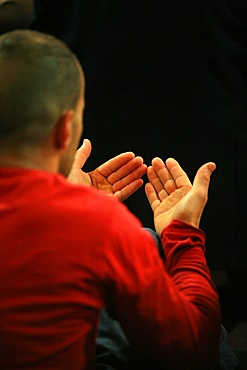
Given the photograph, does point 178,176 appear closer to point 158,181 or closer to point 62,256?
point 158,181

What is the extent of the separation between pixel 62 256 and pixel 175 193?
0.49 meters

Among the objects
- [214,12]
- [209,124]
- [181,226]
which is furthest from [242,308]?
[181,226]

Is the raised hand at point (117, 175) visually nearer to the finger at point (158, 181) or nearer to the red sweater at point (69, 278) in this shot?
the finger at point (158, 181)

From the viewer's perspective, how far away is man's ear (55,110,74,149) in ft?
3.14

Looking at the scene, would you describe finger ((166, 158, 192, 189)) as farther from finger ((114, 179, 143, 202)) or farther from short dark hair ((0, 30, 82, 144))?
short dark hair ((0, 30, 82, 144))

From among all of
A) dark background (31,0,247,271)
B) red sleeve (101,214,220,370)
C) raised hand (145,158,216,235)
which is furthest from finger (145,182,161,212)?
dark background (31,0,247,271)

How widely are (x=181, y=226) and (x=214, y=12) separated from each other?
96cm

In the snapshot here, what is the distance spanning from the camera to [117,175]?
4.72 ft

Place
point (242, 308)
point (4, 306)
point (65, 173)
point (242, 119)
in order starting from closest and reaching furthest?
point (4, 306), point (65, 173), point (242, 119), point (242, 308)

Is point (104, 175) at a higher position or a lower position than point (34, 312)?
lower

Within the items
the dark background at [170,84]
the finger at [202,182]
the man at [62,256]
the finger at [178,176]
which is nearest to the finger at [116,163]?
the finger at [178,176]

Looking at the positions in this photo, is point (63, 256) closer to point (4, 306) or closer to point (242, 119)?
point (4, 306)

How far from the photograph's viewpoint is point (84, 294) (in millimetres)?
895

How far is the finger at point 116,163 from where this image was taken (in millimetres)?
1411
